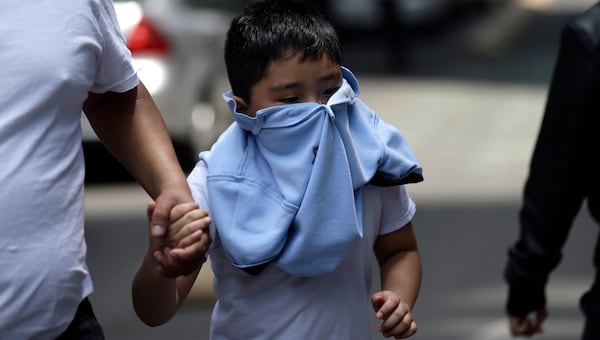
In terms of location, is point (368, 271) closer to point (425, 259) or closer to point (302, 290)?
point (302, 290)

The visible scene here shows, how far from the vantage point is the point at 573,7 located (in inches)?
1126

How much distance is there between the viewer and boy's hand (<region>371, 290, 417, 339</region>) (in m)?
2.59

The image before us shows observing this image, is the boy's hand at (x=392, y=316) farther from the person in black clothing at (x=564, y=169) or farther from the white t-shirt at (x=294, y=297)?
the person in black clothing at (x=564, y=169)

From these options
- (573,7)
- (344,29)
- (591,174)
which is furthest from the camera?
(573,7)

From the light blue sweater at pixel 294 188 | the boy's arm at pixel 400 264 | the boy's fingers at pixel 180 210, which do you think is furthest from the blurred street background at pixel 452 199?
the boy's fingers at pixel 180 210

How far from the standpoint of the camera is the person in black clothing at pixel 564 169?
3.21 meters

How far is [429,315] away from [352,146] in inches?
169

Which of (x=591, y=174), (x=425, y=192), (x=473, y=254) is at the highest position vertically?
(x=591, y=174)

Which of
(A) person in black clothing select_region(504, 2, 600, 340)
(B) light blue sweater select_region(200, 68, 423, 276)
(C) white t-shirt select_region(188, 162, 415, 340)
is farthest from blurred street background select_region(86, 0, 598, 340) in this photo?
(B) light blue sweater select_region(200, 68, 423, 276)

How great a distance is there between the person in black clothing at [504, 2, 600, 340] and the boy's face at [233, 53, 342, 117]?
838mm

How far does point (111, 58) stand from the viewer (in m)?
2.62

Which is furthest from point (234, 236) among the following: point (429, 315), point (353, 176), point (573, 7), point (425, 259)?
point (573, 7)

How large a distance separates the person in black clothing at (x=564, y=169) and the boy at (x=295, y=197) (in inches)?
26.2

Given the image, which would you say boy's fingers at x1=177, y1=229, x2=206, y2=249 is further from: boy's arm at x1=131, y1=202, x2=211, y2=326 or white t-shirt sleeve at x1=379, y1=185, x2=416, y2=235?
white t-shirt sleeve at x1=379, y1=185, x2=416, y2=235
